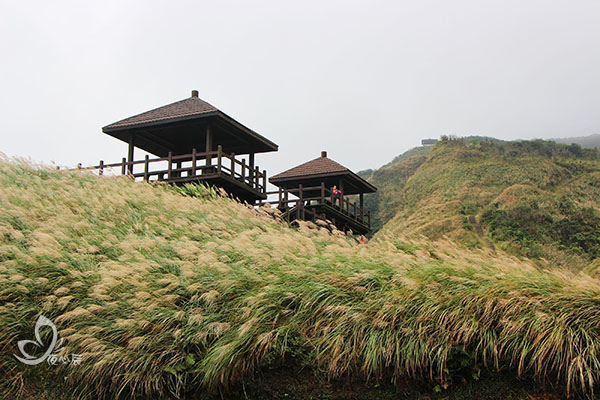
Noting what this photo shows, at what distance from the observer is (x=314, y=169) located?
25.5m

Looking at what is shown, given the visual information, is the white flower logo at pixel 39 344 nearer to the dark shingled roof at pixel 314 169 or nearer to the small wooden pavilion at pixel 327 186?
the small wooden pavilion at pixel 327 186

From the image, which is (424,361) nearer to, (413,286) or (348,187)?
(413,286)

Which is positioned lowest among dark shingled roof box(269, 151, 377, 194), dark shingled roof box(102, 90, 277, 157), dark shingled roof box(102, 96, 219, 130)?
dark shingled roof box(269, 151, 377, 194)

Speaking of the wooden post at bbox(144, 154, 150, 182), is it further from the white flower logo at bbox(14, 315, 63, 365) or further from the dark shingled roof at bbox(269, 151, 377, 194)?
the white flower logo at bbox(14, 315, 63, 365)

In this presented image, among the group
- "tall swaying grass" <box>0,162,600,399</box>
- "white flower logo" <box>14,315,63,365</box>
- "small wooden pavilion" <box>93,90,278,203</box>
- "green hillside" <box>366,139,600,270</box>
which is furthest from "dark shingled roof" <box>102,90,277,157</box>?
"green hillside" <box>366,139,600,270</box>

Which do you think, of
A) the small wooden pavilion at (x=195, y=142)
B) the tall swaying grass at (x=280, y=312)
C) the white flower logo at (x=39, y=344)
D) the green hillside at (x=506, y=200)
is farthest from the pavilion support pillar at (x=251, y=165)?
the green hillside at (x=506, y=200)

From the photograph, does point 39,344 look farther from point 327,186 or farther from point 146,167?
point 327,186

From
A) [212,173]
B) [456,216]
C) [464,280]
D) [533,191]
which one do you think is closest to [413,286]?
[464,280]

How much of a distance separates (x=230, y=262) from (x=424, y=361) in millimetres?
3304

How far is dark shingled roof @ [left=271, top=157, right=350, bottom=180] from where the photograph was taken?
2471 cm

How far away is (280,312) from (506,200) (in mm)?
41615

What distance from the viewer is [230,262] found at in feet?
26.7

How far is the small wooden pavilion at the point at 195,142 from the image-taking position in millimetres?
18172

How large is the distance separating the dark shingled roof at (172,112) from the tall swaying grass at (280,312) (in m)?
10.2
